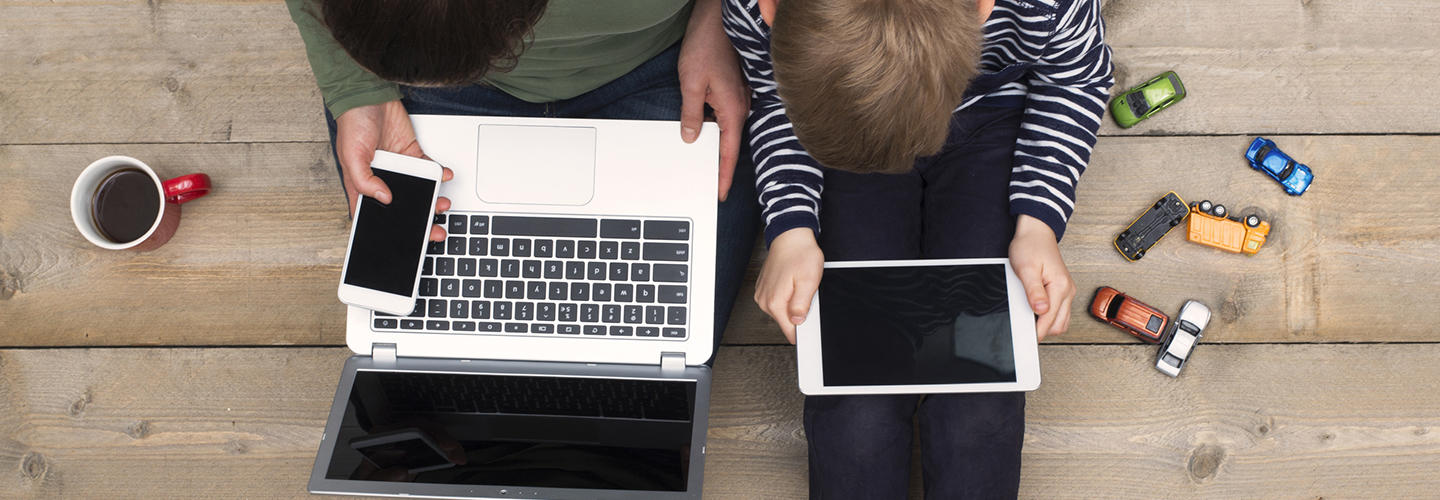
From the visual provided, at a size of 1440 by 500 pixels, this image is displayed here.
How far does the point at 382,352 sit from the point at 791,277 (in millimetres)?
397

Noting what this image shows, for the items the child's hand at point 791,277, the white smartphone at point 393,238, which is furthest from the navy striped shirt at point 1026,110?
the white smartphone at point 393,238

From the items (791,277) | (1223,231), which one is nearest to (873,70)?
(791,277)

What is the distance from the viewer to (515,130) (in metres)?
0.79

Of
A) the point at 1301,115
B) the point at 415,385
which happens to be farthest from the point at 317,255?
the point at 1301,115

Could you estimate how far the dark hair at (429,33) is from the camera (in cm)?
46

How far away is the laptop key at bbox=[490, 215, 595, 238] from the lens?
30.7 inches

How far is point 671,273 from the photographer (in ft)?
2.53

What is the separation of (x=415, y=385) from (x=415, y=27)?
39 cm

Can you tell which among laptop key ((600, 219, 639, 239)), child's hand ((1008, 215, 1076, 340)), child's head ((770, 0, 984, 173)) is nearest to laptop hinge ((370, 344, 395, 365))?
laptop key ((600, 219, 639, 239))

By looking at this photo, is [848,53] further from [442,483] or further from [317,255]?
[317,255]

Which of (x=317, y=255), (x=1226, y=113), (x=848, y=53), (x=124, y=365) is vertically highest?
(x=848, y=53)

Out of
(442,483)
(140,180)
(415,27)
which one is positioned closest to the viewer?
(415,27)

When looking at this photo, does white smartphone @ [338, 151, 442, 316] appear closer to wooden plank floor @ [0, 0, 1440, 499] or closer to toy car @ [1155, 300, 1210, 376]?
wooden plank floor @ [0, 0, 1440, 499]

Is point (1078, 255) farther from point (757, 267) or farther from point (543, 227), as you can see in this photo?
point (543, 227)
